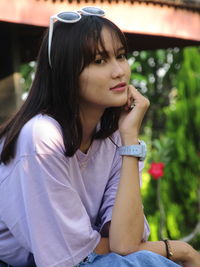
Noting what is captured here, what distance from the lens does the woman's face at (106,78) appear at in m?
2.17

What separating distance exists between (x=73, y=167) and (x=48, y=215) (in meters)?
0.31

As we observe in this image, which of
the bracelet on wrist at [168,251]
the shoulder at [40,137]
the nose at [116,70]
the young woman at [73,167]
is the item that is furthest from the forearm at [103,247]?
the nose at [116,70]

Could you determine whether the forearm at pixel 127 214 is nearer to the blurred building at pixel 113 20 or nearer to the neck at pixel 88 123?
the neck at pixel 88 123

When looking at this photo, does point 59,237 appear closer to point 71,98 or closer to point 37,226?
point 37,226

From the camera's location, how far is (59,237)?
2.01 meters

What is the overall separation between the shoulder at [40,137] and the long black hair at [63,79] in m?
0.03

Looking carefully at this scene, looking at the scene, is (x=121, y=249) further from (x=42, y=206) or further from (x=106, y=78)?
(x=106, y=78)

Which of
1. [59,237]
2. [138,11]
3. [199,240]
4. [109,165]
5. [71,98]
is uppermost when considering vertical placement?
[138,11]

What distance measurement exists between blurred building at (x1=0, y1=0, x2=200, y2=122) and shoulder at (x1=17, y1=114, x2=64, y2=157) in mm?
1513

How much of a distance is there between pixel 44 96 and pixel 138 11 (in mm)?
1924

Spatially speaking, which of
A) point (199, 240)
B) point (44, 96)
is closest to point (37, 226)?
point (44, 96)

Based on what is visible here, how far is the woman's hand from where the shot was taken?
2359 millimetres

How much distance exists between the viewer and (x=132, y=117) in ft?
7.91

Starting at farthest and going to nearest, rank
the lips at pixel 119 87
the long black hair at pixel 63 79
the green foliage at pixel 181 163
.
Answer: the green foliage at pixel 181 163 → the lips at pixel 119 87 → the long black hair at pixel 63 79
